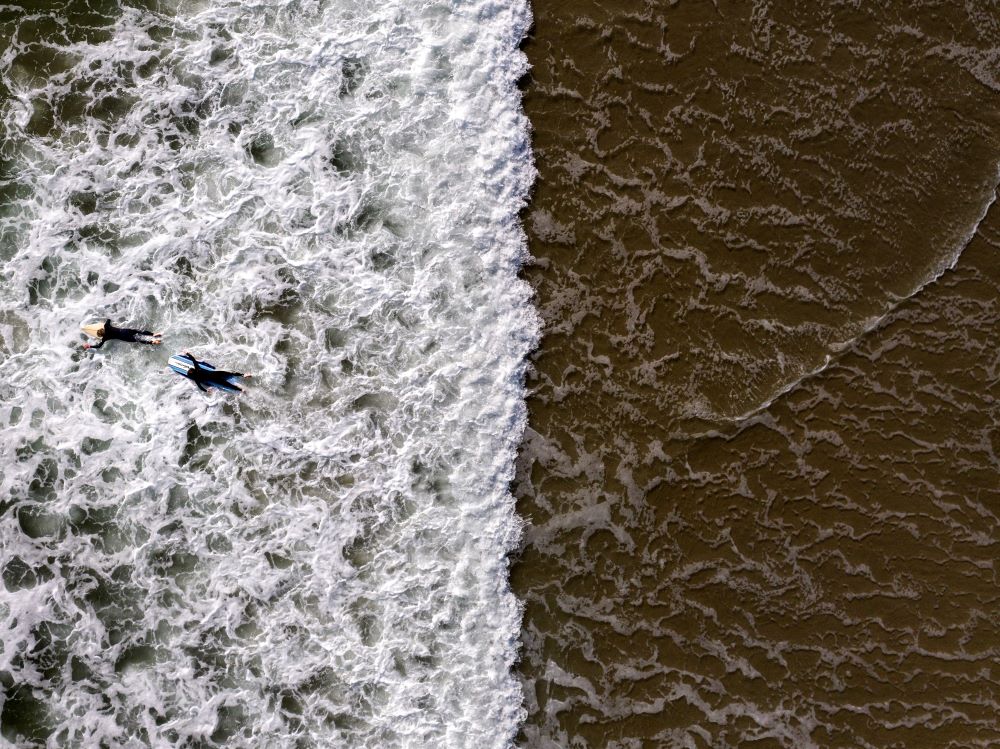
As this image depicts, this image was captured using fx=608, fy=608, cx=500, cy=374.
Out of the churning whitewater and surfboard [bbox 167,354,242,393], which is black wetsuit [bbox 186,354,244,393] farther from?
the churning whitewater

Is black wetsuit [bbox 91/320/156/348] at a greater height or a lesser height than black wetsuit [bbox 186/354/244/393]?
greater

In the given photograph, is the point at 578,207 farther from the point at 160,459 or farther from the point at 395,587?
the point at 160,459

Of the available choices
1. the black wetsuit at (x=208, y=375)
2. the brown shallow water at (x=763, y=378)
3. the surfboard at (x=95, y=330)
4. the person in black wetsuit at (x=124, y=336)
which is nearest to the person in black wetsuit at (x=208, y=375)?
the black wetsuit at (x=208, y=375)

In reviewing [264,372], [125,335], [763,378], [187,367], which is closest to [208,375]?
[187,367]

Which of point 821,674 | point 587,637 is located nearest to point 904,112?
point 821,674

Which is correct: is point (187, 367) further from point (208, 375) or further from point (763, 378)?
point (763, 378)

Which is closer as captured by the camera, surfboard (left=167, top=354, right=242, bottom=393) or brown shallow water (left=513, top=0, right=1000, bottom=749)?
surfboard (left=167, top=354, right=242, bottom=393)

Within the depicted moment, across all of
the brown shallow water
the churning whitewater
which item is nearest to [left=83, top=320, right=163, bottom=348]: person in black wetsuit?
the churning whitewater
